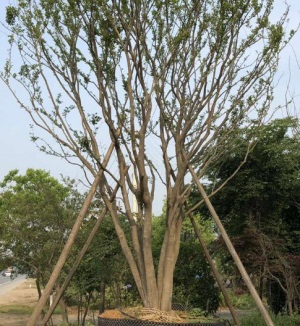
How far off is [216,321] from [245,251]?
7.37 m

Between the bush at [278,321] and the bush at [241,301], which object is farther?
the bush at [241,301]

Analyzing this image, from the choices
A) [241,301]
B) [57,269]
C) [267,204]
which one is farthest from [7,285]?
[57,269]

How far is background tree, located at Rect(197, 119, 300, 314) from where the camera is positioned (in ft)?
54.2

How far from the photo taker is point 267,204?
1791 cm

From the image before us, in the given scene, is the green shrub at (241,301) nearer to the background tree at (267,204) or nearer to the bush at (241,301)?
the bush at (241,301)

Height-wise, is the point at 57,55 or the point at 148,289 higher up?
the point at 57,55

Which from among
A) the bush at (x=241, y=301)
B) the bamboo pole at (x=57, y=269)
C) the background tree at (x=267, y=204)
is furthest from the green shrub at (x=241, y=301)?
the bamboo pole at (x=57, y=269)

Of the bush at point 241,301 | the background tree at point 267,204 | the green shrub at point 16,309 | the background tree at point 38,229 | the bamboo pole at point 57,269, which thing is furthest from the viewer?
the green shrub at point 16,309

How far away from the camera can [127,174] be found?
10.9 metres

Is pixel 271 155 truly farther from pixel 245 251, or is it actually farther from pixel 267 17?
pixel 267 17

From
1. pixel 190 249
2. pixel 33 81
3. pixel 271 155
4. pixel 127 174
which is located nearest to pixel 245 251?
pixel 190 249

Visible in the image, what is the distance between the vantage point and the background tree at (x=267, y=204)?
650 inches

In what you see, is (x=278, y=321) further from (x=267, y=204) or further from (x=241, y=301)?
(x=241, y=301)

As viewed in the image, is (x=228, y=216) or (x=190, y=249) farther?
(x=228, y=216)
